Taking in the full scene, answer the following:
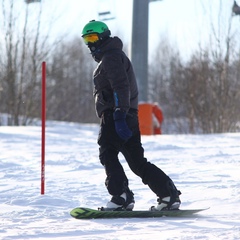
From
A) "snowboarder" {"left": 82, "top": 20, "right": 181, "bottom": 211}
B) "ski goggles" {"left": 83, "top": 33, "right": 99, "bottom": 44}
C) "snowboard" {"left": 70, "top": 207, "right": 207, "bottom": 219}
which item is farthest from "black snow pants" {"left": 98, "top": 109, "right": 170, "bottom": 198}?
"ski goggles" {"left": 83, "top": 33, "right": 99, "bottom": 44}

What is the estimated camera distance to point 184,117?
19.8m

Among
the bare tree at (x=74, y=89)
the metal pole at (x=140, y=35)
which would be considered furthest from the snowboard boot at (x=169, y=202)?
the bare tree at (x=74, y=89)

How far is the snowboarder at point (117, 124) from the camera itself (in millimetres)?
4570

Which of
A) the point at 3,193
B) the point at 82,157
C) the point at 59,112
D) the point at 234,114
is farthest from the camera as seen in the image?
the point at 59,112

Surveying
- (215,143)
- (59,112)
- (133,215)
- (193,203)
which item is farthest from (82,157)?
(59,112)

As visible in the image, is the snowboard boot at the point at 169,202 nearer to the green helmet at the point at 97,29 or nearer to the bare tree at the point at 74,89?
the green helmet at the point at 97,29

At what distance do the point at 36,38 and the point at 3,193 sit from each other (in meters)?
13.9

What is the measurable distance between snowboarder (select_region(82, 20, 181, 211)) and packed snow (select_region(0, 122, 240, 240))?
0.32m

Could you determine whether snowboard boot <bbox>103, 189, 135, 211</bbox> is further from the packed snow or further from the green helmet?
the green helmet

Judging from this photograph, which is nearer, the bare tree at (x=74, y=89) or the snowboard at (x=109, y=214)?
the snowboard at (x=109, y=214)

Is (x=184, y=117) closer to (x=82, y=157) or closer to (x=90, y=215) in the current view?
(x=82, y=157)

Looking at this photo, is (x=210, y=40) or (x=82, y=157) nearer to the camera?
(x=82, y=157)

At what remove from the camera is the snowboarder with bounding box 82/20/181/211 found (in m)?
4.57

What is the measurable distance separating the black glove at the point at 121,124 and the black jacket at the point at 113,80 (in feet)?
0.15
